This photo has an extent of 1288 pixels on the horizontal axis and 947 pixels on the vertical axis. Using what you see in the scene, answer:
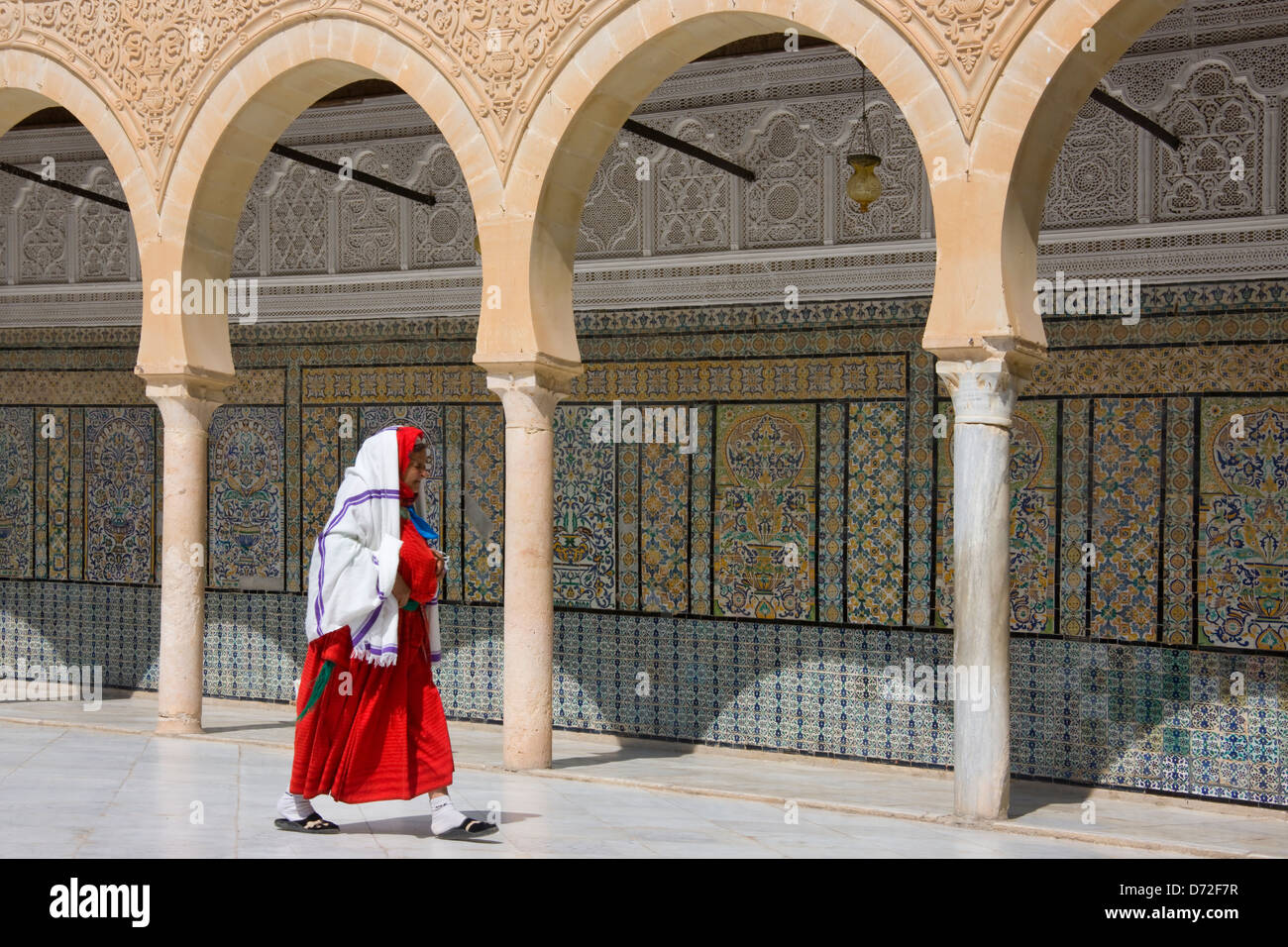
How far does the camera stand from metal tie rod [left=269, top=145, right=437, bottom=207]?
8930 millimetres

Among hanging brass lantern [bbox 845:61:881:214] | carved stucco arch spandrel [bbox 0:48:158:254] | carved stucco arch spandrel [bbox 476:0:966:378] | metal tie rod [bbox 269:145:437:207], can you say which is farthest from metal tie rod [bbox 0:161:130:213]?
hanging brass lantern [bbox 845:61:881:214]

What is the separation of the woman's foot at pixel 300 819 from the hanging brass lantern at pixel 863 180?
12.5 ft

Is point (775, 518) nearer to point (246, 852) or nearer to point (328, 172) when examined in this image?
point (328, 172)

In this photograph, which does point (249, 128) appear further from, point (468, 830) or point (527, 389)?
point (468, 830)

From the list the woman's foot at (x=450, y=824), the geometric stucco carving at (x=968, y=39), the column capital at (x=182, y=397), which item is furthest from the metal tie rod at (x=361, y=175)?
the woman's foot at (x=450, y=824)

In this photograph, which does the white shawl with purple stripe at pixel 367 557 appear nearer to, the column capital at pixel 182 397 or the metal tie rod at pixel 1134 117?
the column capital at pixel 182 397

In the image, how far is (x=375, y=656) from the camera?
532cm

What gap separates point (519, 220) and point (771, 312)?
1.91 m

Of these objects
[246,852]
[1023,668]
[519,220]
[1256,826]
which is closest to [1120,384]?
[1023,668]

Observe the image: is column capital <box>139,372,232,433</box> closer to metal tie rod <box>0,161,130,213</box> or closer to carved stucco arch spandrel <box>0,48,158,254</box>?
carved stucco arch spandrel <box>0,48,158,254</box>

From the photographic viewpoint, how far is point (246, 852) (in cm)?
509

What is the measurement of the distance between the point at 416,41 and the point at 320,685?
328 cm

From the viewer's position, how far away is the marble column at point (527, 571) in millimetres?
Result: 7223

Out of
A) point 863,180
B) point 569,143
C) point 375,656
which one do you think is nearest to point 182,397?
point 569,143
